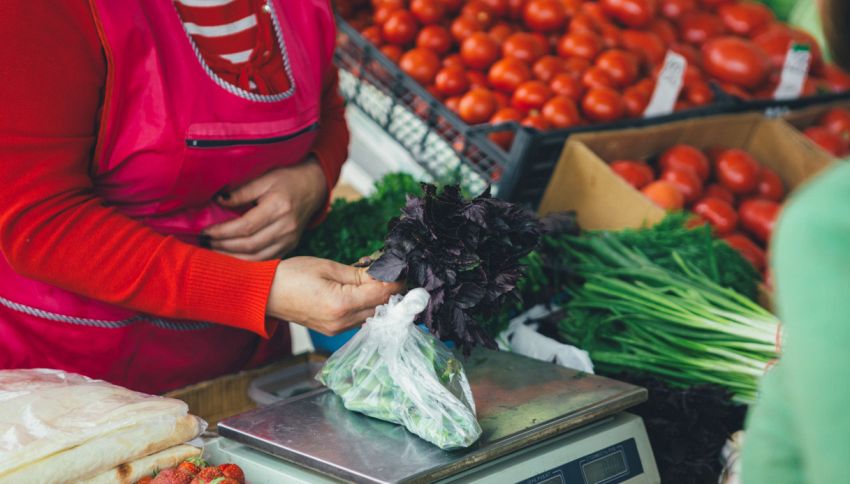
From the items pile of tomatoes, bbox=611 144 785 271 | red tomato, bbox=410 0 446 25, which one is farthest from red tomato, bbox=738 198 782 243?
red tomato, bbox=410 0 446 25

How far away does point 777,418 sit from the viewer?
732 mm

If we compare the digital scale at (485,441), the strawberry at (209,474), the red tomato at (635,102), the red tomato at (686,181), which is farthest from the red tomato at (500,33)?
the strawberry at (209,474)

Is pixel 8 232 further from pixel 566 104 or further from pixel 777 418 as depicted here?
pixel 566 104

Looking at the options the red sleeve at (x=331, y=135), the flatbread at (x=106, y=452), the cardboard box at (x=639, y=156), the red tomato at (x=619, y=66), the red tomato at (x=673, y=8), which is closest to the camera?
the flatbread at (x=106, y=452)

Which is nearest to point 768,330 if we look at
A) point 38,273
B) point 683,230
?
point 683,230

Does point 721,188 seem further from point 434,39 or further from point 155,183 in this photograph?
point 155,183

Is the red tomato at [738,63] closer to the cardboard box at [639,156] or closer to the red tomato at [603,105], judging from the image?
the cardboard box at [639,156]

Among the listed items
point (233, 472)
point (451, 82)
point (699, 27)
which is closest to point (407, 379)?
point (233, 472)

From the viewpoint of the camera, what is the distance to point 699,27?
4020 millimetres

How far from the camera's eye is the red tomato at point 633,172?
9.23 ft

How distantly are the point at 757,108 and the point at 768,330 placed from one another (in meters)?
1.67

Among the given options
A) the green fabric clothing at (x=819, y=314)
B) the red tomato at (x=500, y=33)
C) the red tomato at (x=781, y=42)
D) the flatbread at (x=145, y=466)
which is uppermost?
the green fabric clothing at (x=819, y=314)

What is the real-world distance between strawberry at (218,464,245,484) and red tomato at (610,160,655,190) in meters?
1.90

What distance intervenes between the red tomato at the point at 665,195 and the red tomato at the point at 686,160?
191mm
